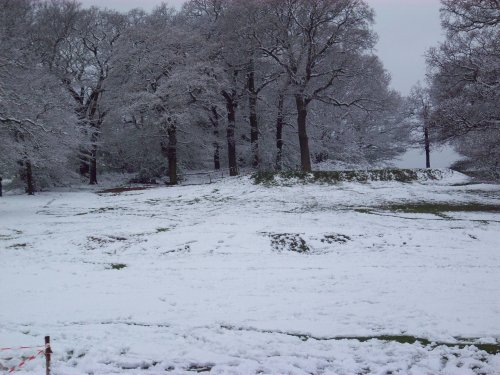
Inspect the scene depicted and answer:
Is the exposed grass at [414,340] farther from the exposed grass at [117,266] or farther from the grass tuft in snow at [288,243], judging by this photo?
the grass tuft in snow at [288,243]

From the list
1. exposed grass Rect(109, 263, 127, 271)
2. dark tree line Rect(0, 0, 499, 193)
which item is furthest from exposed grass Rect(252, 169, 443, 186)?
exposed grass Rect(109, 263, 127, 271)

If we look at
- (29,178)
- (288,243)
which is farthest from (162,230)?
(29,178)

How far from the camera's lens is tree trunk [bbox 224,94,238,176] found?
99.0ft

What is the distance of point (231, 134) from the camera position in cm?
3073

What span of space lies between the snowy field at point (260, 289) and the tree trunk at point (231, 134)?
12.5 metres

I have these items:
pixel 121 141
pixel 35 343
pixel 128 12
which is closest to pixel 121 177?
pixel 121 141

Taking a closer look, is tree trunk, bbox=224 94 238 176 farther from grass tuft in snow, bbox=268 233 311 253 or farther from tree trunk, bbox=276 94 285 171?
grass tuft in snow, bbox=268 233 311 253

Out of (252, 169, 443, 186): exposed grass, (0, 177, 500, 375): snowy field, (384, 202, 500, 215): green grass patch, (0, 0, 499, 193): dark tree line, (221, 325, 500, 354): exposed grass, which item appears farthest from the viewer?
(252, 169, 443, 186): exposed grass

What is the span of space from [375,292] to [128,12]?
35.6 m

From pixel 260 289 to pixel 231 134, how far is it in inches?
896

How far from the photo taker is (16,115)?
1823 centimetres

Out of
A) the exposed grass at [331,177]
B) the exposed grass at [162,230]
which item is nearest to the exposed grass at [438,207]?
the exposed grass at [331,177]

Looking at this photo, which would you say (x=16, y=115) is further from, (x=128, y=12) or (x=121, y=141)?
(x=128, y=12)

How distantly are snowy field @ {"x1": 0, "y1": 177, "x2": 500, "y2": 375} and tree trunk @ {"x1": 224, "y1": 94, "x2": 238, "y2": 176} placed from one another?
12.5 meters
